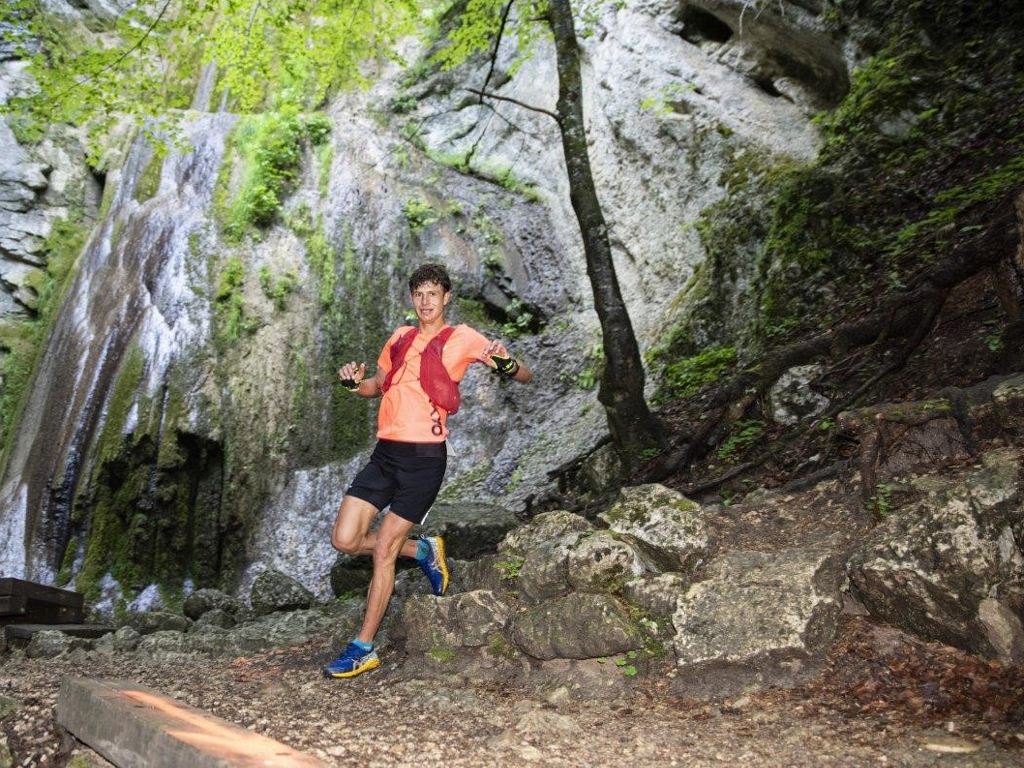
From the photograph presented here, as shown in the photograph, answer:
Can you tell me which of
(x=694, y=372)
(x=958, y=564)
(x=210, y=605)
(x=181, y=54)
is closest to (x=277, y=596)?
(x=210, y=605)

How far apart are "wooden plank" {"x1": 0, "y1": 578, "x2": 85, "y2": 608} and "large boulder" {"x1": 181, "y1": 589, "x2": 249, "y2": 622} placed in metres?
0.97

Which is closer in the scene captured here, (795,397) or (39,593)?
(795,397)

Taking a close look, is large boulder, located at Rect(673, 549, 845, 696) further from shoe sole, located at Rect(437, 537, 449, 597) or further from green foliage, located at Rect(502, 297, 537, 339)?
green foliage, located at Rect(502, 297, 537, 339)

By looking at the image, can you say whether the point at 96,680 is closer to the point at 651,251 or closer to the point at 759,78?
the point at 651,251

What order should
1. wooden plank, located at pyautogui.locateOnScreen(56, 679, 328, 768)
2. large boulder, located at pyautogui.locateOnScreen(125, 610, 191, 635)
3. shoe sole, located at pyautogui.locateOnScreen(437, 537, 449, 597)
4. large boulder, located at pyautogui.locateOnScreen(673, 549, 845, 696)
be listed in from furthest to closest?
large boulder, located at pyautogui.locateOnScreen(125, 610, 191, 635) → shoe sole, located at pyautogui.locateOnScreen(437, 537, 449, 597) → large boulder, located at pyautogui.locateOnScreen(673, 549, 845, 696) → wooden plank, located at pyautogui.locateOnScreen(56, 679, 328, 768)

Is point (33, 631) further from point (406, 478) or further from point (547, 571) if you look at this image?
point (547, 571)

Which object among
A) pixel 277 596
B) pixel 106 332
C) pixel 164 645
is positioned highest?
pixel 106 332

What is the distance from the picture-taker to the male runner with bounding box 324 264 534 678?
399 centimetres

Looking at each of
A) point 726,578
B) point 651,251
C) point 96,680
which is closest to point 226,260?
point 651,251

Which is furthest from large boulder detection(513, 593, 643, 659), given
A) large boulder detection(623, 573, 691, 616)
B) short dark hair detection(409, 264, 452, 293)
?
short dark hair detection(409, 264, 452, 293)

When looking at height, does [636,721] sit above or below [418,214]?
below

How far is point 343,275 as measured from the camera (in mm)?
11992

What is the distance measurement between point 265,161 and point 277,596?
879cm

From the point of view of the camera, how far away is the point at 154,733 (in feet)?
8.22
